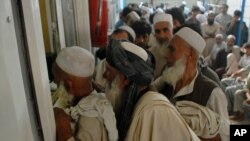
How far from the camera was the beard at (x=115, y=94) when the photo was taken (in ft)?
4.02

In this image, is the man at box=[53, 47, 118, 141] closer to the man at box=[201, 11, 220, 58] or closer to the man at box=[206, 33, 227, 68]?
the man at box=[206, 33, 227, 68]

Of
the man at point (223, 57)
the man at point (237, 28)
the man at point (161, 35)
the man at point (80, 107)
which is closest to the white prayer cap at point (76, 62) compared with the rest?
the man at point (80, 107)

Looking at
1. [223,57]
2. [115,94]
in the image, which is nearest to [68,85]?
[115,94]

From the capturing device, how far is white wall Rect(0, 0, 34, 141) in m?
0.54

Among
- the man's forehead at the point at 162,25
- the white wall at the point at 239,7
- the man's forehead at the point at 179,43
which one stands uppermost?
the man's forehead at the point at 179,43

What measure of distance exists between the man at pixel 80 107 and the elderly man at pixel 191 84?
504 millimetres

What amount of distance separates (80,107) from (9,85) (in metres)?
0.57

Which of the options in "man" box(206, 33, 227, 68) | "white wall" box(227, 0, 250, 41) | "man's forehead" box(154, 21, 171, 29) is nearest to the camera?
"man's forehead" box(154, 21, 171, 29)

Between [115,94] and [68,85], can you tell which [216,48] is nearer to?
[115,94]

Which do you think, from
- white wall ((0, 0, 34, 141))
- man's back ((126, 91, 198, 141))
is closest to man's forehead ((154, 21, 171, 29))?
man's back ((126, 91, 198, 141))

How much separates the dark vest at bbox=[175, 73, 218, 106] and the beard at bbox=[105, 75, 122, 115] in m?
0.40

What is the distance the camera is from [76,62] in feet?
3.91

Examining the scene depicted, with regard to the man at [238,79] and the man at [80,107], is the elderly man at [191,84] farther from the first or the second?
the man at [238,79]

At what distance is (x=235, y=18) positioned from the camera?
5.71 meters
